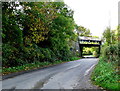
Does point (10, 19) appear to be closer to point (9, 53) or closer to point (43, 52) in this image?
point (9, 53)

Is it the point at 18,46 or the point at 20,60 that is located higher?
the point at 18,46

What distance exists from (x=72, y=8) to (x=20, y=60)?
1785 cm

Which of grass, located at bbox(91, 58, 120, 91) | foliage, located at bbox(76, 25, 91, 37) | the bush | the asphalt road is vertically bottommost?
the asphalt road

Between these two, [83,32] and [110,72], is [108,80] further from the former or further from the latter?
[83,32]

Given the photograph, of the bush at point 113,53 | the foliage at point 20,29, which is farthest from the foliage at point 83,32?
the foliage at point 20,29

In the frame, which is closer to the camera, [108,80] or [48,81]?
[108,80]

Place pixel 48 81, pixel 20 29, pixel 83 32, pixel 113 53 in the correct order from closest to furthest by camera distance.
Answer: pixel 48 81
pixel 20 29
pixel 113 53
pixel 83 32

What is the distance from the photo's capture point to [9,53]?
11906 mm

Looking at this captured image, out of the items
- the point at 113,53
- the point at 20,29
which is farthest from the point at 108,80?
the point at 113,53

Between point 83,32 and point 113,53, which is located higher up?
point 83,32

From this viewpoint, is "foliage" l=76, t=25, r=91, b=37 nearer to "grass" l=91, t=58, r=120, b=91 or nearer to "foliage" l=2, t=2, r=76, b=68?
"foliage" l=2, t=2, r=76, b=68

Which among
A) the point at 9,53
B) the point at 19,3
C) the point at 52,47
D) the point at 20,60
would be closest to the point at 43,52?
the point at 52,47

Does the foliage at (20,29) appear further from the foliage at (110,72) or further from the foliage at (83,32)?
the foliage at (83,32)

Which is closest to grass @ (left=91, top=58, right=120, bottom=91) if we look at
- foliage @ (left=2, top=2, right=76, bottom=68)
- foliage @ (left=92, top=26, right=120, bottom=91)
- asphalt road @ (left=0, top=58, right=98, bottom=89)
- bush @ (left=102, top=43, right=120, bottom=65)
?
foliage @ (left=92, top=26, right=120, bottom=91)
